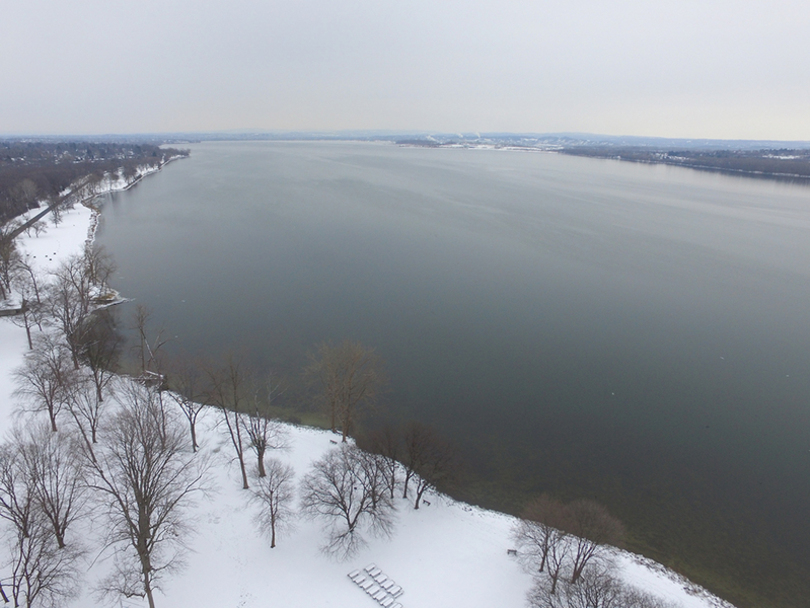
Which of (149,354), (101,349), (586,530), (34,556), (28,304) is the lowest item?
(34,556)

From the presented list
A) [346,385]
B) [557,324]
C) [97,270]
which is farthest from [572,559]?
[97,270]

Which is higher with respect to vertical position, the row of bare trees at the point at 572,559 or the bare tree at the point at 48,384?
the bare tree at the point at 48,384

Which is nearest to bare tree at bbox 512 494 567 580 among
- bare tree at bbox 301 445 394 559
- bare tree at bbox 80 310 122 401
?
bare tree at bbox 301 445 394 559

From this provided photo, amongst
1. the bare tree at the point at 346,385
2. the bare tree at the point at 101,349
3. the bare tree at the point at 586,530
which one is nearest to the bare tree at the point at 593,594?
the bare tree at the point at 586,530

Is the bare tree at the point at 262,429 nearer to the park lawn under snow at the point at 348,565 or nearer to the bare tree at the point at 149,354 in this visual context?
the park lawn under snow at the point at 348,565

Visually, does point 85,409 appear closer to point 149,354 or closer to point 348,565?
point 149,354

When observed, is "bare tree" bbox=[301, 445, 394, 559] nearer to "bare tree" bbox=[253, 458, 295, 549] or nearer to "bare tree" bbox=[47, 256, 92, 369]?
"bare tree" bbox=[253, 458, 295, 549]

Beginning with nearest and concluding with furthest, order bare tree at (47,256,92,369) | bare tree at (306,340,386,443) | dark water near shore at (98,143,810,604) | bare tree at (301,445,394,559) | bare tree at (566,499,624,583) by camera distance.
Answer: bare tree at (566,499,624,583) < bare tree at (301,445,394,559) < dark water near shore at (98,143,810,604) < bare tree at (306,340,386,443) < bare tree at (47,256,92,369)
